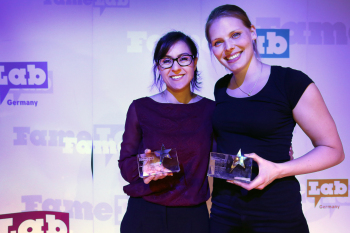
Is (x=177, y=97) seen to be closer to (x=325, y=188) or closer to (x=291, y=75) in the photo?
(x=291, y=75)

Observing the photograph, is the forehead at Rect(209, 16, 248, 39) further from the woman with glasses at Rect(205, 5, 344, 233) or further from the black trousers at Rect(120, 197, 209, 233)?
the black trousers at Rect(120, 197, 209, 233)

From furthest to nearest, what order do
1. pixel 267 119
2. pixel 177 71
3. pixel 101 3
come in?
pixel 101 3 → pixel 177 71 → pixel 267 119

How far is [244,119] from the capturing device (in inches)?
48.8

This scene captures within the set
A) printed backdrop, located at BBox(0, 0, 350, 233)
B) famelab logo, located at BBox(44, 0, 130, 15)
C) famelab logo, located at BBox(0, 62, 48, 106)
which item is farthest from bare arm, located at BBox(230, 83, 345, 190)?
famelab logo, located at BBox(0, 62, 48, 106)

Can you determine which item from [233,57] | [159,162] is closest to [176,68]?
[233,57]

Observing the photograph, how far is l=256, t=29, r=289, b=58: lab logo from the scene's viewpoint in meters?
2.29

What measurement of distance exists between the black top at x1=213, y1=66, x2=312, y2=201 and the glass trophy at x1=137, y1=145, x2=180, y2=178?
0.30m

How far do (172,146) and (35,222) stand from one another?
1.87 m

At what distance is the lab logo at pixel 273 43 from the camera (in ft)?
7.50

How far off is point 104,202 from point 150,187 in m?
1.11

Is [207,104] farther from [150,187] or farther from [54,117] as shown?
[54,117]

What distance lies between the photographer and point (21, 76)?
2.33 m

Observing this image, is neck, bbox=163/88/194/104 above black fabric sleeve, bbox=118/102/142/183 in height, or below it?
above

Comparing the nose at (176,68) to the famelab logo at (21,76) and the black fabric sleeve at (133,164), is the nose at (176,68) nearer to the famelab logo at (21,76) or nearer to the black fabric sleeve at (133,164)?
the black fabric sleeve at (133,164)
